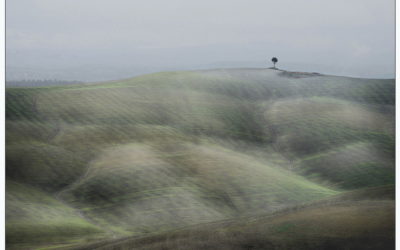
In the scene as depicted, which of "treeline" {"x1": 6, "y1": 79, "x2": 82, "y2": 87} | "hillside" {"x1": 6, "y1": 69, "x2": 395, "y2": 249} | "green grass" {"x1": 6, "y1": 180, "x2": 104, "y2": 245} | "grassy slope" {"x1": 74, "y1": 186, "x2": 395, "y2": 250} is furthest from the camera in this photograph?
"treeline" {"x1": 6, "y1": 79, "x2": 82, "y2": 87}

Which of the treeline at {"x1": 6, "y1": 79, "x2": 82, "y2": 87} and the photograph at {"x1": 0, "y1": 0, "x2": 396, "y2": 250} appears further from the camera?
the treeline at {"x1": 6, "y1": 79, "x2": 82, "y2": 87}

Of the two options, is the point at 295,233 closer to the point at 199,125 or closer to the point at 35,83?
the point at 199,125

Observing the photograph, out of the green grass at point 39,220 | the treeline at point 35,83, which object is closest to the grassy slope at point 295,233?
the green grass at point 39,220

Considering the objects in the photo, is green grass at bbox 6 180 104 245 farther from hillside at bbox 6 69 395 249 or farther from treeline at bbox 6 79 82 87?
treeline at bbox 6 79 82 87

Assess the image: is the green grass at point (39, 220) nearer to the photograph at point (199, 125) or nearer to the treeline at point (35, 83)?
the photograph at point (199, 125)

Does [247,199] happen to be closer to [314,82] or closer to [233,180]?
[233,180]

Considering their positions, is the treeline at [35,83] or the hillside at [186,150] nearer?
the hillside at [186,150]

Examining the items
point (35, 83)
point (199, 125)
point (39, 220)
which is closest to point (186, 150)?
point (199, 125)

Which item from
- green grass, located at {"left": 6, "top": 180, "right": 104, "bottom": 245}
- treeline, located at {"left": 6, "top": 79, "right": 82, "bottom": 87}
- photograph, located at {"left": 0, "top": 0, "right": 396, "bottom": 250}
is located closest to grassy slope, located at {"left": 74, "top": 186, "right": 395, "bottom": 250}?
photograph, located at {"left": 0, "top": 0, "right": 396, "bottom": 250}
